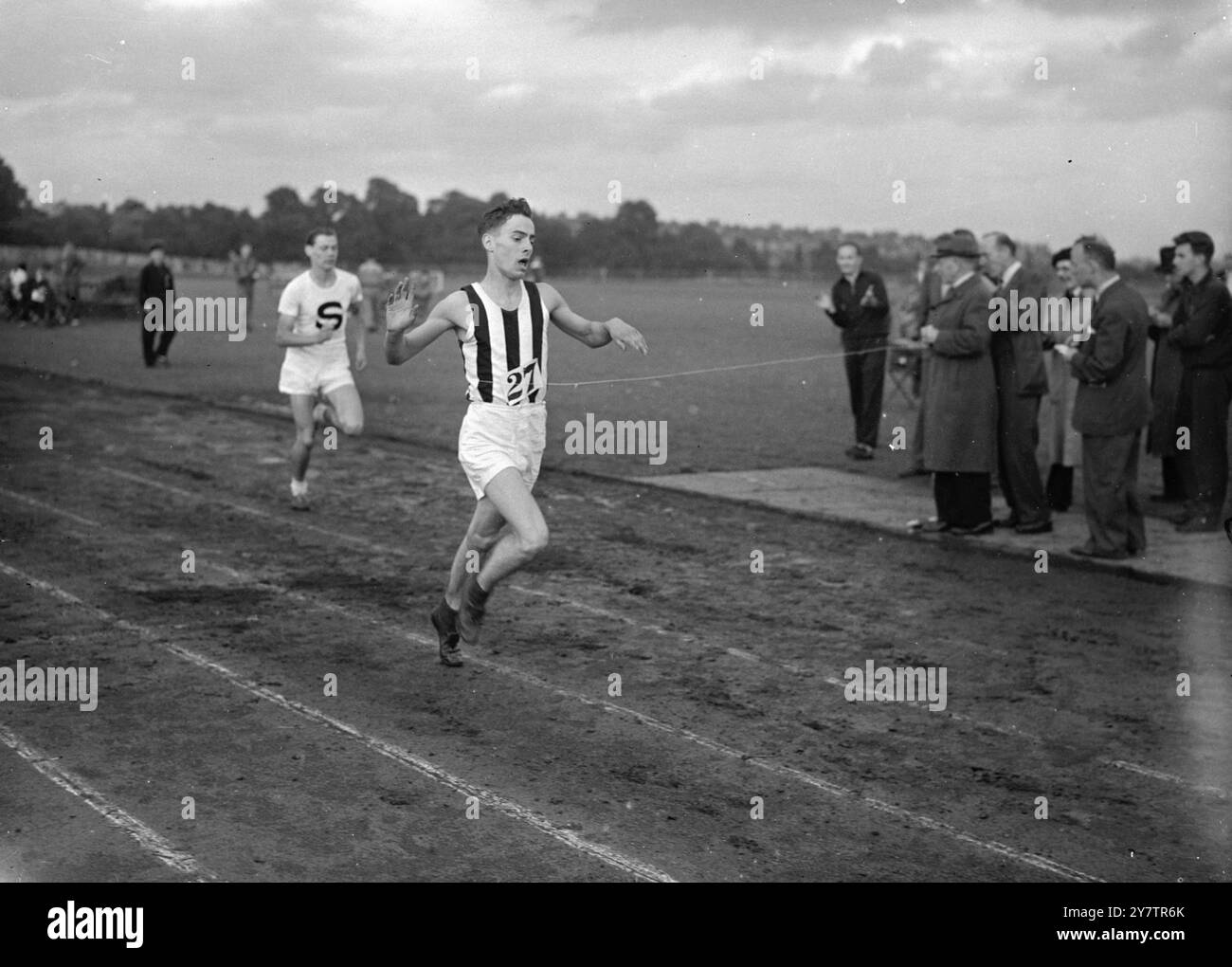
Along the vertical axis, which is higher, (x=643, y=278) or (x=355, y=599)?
(x=643, y=278)

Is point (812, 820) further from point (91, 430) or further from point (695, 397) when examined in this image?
point (695, 397)

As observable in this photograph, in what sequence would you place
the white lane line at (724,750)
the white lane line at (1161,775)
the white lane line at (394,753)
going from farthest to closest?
the white lane line at (1161,775) < the white lane line at (724,750) < the white lane line at (394,753)

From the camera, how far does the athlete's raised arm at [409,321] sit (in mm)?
7488

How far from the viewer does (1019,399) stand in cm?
1270

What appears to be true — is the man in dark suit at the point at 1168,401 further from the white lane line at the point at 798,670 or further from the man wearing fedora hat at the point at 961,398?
the white lane line at the point at 798,670

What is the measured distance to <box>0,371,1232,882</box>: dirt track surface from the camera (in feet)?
18.6

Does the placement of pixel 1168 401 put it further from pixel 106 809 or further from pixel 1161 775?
pixel 106 809

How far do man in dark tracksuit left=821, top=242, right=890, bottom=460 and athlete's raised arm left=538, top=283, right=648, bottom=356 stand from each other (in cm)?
942

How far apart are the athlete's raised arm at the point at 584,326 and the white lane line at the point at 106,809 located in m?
3.16

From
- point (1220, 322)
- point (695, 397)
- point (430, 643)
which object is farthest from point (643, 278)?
point (430, 643)

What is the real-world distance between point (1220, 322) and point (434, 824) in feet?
31.3

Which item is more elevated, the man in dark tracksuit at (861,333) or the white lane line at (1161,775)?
the man in dark tracksuit at (861,333)

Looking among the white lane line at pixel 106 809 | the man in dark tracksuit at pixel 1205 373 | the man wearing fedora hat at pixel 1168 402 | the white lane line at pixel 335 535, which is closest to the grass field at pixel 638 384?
the man wearing fedora hat at pixel 1168 402
